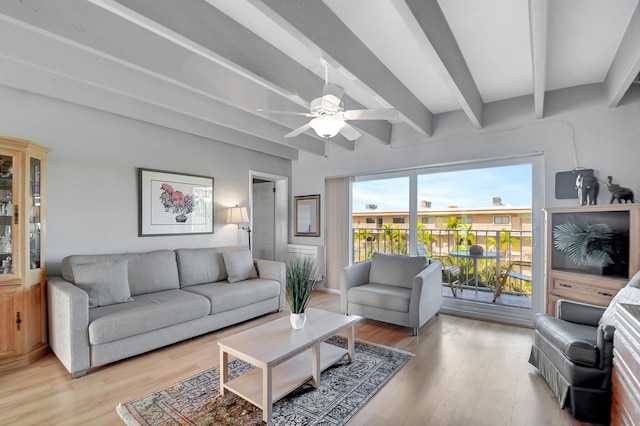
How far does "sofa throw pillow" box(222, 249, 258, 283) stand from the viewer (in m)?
3.80

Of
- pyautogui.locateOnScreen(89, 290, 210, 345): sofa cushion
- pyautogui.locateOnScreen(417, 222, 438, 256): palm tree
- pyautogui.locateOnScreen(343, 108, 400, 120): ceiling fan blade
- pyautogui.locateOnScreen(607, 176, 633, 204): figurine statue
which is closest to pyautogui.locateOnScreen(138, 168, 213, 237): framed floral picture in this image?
pyautogui.locateOnScreen(89, 290, 210, 345): sofa cushion

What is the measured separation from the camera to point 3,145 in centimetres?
238

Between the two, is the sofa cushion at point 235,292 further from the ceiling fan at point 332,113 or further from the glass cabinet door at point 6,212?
the ceiling fan at point 332,113

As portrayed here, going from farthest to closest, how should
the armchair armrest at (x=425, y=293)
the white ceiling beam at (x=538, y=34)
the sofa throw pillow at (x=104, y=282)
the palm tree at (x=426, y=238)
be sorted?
the palm tree at (x=426, y=238) → the armchair armrest at (x=425, y=293) → the sofa throw pillow at (x=104, y=282) → the white ceiling beam at (x=538, y=34)

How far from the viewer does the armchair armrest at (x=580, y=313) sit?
220 centimetres

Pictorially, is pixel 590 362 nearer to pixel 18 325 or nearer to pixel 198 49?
pixel 198 49

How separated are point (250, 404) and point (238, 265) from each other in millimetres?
2067

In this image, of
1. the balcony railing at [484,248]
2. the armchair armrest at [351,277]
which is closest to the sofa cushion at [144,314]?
the armchair armrest at [351,277]

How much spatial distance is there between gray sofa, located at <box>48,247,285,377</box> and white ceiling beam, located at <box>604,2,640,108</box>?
3.78 meters

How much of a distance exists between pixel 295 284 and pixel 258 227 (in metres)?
3.67

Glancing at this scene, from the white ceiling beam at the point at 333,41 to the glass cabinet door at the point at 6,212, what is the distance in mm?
2527

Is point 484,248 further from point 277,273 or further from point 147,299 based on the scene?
point 147,299

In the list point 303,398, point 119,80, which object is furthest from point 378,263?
point 119,80

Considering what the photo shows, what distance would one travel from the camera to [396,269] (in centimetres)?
375
